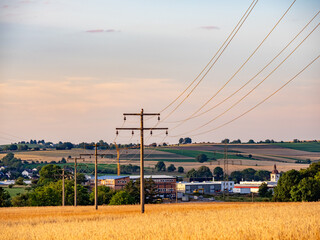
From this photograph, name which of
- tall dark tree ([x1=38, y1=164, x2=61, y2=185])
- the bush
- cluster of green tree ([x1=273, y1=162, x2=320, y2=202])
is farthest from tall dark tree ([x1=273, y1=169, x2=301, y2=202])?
tall dark tree ([x1=38, y1=164, x2=61, y2=185])

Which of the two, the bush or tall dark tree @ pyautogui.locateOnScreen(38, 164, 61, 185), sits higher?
tall dark tree @ pyautogui.locateOnScreen(38, 164, 61, 185)

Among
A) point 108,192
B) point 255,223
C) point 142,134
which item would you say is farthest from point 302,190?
point 255,223

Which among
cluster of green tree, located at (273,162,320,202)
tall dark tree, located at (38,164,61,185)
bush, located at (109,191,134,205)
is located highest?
tall dark tree, located at (38,164,61,185)

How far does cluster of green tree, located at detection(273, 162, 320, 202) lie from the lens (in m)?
127

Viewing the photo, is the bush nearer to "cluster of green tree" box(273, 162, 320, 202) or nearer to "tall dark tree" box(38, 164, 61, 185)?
"cluster of green tree" box(273, 162, 320, 202)

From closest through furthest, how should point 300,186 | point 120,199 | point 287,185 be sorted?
point 300,186 → point 287,185 → point 120,199

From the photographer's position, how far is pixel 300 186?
424ft

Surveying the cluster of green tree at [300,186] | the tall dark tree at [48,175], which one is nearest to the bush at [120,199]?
the cluster of green tree at [300,186]

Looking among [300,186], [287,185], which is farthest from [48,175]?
[300,186]

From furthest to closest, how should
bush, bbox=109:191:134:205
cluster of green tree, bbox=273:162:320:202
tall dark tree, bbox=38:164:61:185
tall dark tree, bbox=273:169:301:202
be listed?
tall dark tree, bbox=38:164:61:185, bush, bbox=109:191:134:205, tall dark tree, bbox=273:169:301:202, cluster of green tree, bbox=273:162:320:202

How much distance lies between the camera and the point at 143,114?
2336 inches

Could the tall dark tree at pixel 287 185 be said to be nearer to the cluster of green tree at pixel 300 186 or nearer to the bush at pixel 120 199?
the cluster of green tree at pixel 300 186

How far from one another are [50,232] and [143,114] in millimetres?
24117

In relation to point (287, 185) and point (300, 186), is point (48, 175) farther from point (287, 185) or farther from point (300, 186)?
point (300, 186)
